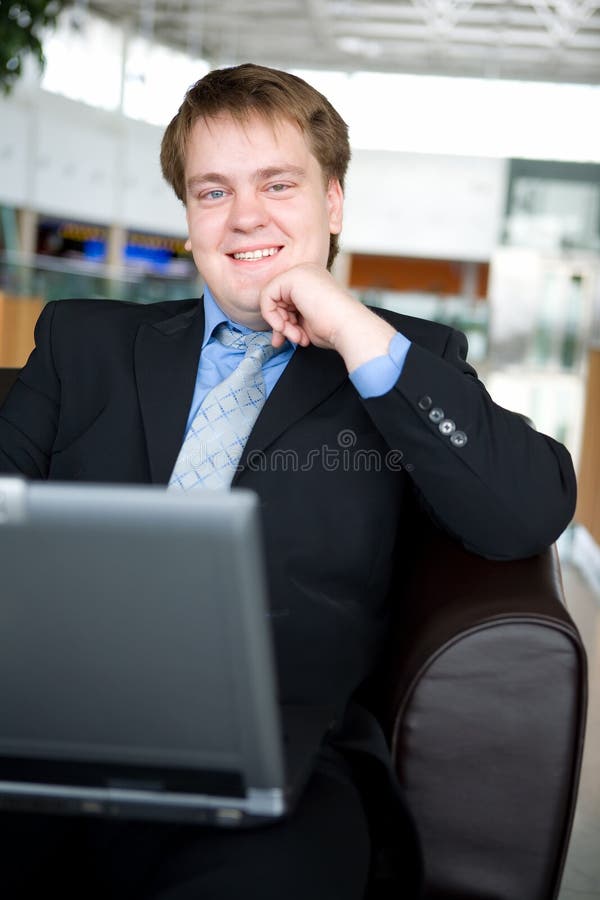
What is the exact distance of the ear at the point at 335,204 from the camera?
1723 millimetres

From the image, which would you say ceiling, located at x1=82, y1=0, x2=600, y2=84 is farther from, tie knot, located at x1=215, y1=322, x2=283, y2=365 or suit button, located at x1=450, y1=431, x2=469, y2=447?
suit button, located at x1=450, y1=431, x2=469, y2=447

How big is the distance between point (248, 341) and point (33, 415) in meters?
0.36

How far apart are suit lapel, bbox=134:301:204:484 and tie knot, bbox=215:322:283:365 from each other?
0.04 meters

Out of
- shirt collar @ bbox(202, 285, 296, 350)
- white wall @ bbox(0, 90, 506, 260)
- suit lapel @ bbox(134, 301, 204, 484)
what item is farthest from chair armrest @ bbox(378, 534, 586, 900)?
white wall @ bbox(0, 90, 506, 260)

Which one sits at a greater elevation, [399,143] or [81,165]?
[399,143]

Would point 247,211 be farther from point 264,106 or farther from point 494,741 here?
point 494,741

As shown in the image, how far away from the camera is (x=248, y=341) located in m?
1.66

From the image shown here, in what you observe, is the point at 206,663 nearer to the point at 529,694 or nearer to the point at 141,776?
the point at 141,776

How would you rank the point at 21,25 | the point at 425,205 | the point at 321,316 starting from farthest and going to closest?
1. the point at 425,205
2. the point at 21,25
3. the point at 321,316

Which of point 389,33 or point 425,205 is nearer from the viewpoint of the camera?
point 389,33

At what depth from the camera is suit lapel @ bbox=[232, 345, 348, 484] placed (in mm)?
1464

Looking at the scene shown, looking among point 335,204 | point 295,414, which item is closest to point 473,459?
point 295,414

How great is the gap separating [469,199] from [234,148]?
19.0 metres

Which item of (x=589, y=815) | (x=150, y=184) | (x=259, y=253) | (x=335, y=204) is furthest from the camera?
(x=150, y=184)
